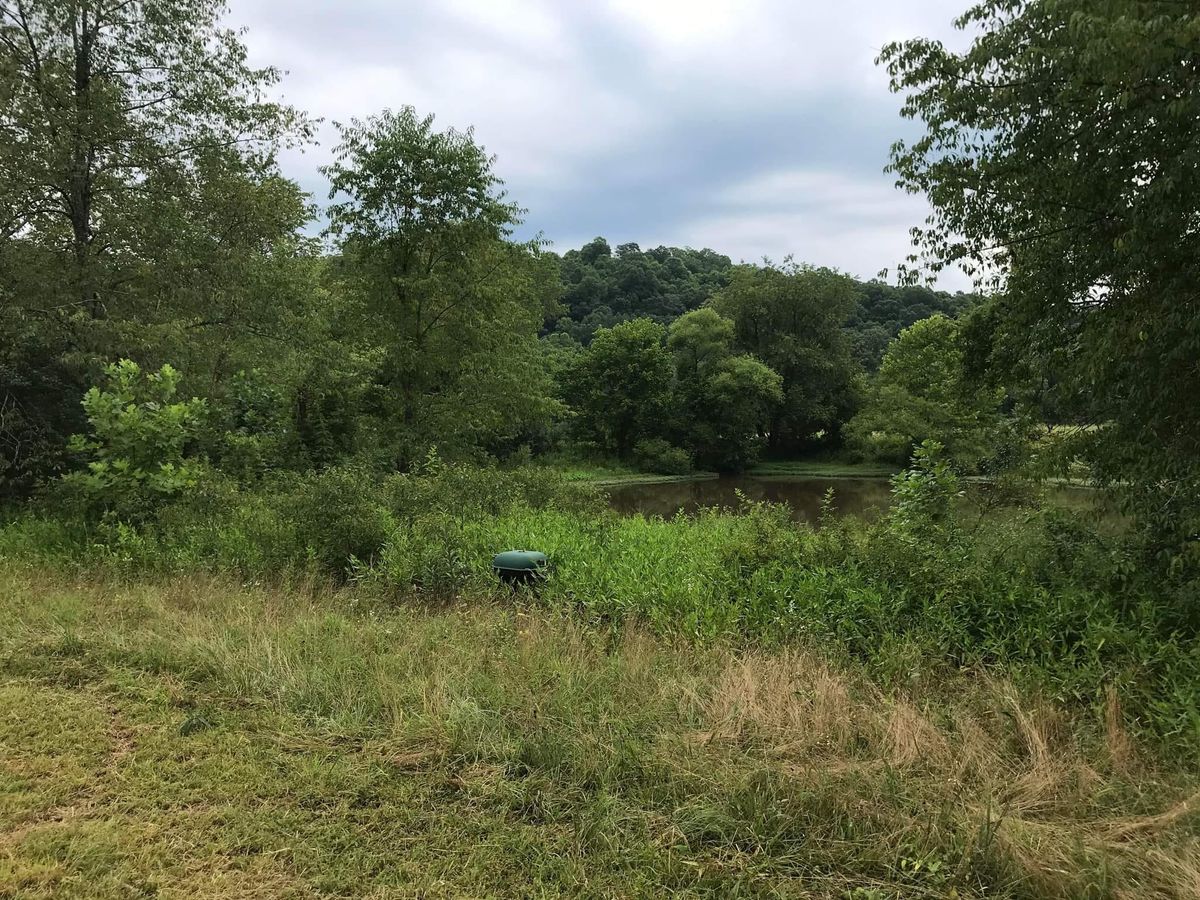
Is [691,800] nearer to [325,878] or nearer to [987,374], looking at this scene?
[325,878]

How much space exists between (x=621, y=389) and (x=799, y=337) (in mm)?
15390

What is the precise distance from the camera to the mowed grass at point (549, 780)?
2523 mm

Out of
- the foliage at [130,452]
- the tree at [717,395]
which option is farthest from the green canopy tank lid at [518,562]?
the tree at [717,395]

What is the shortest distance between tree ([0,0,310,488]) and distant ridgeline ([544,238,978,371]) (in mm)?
52118

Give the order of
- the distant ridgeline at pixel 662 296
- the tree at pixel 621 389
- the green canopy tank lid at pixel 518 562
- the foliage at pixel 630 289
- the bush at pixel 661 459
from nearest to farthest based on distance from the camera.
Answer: the green canopy tank lid at pixel 518 562 → the bush at pixel 661 459 → the tree at pixel 621 389 → the distant ridgeline at pixel 662 296 → the foliage at pixel 630 289

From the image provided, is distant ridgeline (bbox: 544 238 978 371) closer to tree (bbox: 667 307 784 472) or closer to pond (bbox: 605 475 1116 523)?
tree (bbox: 667 307 784 472)

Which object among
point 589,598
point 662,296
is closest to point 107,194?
point 589,598

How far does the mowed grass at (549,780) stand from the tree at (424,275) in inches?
518

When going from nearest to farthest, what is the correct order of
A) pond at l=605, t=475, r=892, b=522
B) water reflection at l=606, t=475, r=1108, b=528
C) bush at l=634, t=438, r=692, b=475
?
1. water reflection at l=606, t=475, r=1108, b=528
2. pond at l=605, t=475, r=892, b=522
3. bush at l=634, t=438, r=692, b=475

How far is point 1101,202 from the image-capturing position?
5465 millimetres

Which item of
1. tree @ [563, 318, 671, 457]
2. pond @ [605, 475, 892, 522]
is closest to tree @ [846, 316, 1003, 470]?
pond @ [605, 475, 892, 522]

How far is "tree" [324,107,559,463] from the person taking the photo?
17.1 meters

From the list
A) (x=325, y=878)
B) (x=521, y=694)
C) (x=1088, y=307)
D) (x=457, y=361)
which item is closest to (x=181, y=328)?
(x=457, y=361)

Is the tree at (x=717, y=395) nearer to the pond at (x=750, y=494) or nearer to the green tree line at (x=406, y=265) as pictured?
the pond at (x=750, y=494)
